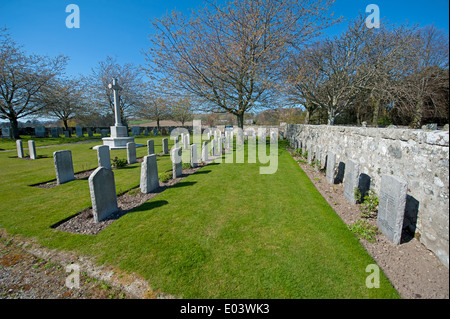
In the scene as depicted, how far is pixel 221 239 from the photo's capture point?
344 cm

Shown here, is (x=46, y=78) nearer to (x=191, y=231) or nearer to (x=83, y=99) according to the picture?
(x=83, y=99)

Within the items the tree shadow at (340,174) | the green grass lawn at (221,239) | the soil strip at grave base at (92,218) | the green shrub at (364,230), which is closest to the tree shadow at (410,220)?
the green shrub at (364,230)

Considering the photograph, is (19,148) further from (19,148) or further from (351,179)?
(351,179)

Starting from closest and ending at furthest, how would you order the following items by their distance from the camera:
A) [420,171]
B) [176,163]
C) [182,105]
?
[420,171]
[176,163]
[182,105]

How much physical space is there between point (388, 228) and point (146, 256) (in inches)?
155

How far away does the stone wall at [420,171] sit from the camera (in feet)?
8.56

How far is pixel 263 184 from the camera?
6.43 m

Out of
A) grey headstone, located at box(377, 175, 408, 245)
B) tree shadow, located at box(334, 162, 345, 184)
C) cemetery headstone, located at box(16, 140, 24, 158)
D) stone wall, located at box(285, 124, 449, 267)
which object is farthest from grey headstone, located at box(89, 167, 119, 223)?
cemetery headstone, located at box(16, 140, 24, 158)

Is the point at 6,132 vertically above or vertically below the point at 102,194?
above

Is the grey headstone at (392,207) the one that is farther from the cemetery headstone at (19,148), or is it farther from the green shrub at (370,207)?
the cemetery headstone at (19,148)

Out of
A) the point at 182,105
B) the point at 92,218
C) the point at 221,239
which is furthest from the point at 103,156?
the point at 182,105

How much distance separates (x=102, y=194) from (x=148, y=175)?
5.28 feet

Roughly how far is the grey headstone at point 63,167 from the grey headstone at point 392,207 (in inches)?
345
